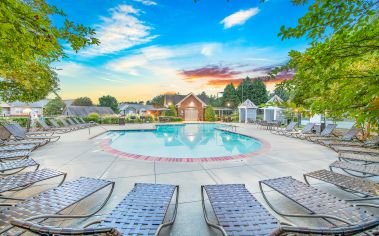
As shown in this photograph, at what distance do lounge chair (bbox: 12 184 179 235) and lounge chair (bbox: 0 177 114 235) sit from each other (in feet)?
1.88

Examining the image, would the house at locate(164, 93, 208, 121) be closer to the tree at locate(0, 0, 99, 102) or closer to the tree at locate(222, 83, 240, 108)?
the tree at locate(222, 83, 240, 108)

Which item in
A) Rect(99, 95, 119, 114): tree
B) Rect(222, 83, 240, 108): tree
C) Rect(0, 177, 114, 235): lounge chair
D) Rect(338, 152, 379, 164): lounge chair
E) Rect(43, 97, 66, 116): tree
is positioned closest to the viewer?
Rect(0, 177, 114, 235): lounge chair

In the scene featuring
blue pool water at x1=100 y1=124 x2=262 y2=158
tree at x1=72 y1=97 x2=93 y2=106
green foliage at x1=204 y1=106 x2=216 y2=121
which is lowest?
blue pool water at x1=100 y1=124 x2=262 y2=158

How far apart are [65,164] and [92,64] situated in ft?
66.5

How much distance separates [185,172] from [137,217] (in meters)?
2.76

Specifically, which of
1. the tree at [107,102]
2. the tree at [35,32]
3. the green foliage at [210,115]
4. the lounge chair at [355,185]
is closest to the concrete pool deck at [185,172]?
the lounge chair at [355,185]

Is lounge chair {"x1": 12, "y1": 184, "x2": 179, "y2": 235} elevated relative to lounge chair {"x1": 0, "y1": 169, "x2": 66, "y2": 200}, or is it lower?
lower

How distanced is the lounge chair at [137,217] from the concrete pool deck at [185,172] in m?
0.40

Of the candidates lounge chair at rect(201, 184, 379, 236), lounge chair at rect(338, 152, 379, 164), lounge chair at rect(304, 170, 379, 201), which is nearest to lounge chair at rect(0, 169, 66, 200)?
lounge chair at rect(201, 184, 379, 236)

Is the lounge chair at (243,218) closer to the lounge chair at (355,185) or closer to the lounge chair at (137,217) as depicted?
the lounge chair at (137,217)

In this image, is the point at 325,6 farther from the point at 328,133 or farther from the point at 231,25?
the point at 231,25

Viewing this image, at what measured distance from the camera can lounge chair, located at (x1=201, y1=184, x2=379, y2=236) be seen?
52.4 inches

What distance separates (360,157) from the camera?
5672 millimetres

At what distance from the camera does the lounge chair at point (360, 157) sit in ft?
16.9
